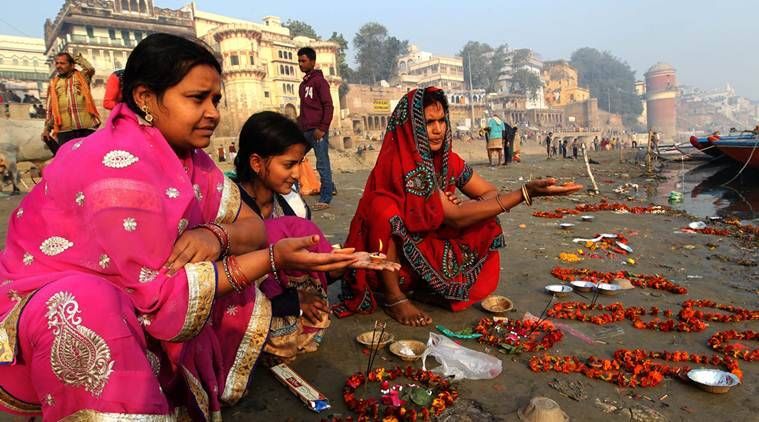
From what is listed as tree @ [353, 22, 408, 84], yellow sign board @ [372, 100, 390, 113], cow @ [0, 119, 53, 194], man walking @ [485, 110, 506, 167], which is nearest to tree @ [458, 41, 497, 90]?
tree @ [353, 22, 408, 84]

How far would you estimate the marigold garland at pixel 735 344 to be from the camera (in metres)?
2.68

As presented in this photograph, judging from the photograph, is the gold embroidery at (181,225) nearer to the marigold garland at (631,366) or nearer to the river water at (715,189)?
the marigold garland at (631,366)

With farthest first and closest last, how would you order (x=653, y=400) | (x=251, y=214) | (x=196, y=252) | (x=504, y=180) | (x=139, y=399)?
1. (x=504, y=180)
2. (x=251, y=214)
3. (x=653, y=400)
4. (x=196, y=252)
5. (x=139, y=399)

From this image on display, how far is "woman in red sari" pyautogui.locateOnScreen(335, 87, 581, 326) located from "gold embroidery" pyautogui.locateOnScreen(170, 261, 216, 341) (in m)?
1.64

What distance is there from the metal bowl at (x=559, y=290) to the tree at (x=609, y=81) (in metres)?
122

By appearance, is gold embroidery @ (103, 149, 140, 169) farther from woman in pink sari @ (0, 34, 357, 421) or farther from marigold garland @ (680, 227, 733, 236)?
marigold garland @ (680, 227, 733, 236)

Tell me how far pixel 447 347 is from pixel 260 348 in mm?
1169

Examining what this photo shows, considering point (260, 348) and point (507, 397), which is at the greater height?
point (260, 348)

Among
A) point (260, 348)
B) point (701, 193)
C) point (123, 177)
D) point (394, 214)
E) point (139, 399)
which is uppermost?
point (123, 177)

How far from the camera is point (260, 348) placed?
7.63 feet

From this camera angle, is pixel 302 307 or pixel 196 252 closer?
pixel 196 252

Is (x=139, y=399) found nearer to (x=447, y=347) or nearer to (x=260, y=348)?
(x=260, y=348)

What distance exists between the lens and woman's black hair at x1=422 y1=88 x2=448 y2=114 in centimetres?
365

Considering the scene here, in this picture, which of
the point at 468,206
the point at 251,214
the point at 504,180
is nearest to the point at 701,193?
the point at 504,180
